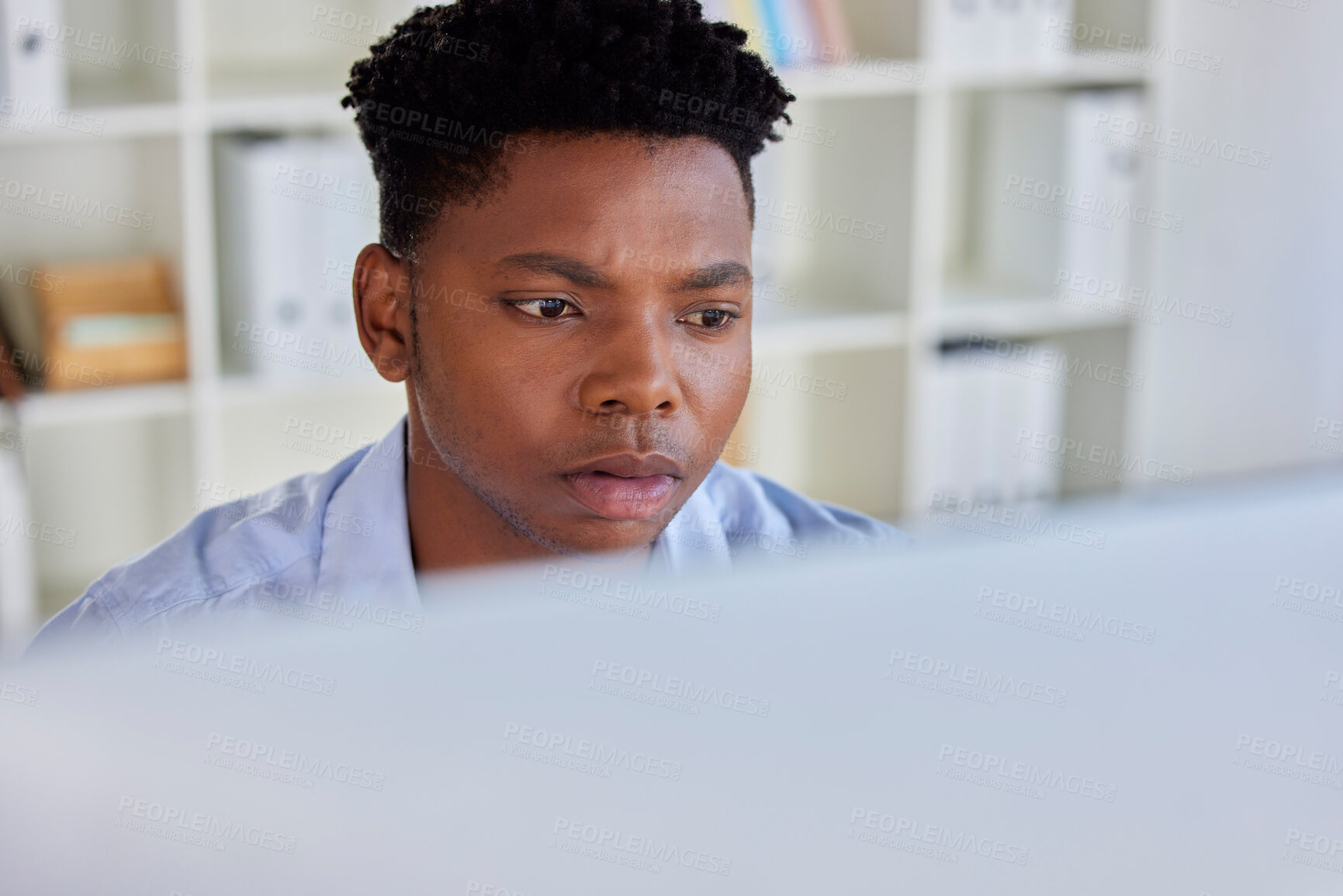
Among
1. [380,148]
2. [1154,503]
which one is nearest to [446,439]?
[380,148]

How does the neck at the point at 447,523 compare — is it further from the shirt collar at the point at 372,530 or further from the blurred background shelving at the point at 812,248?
the blurred background shelving at the point at 812,248

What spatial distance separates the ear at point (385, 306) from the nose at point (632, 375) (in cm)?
13

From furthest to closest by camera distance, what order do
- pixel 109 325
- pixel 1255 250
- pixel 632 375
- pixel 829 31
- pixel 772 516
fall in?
pixel 1255 250 → pixel 829 31 → pixel 109 325 → pixel 772 516 → pixel 632 375

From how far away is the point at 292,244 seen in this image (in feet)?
5.82

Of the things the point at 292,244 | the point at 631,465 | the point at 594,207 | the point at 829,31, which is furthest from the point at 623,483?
the point at 829,31

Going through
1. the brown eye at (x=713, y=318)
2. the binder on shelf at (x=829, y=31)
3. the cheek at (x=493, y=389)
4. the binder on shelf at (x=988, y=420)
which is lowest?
the binder on shelf at (x=988, y=420)

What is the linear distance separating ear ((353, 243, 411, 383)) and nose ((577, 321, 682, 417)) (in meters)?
0.13

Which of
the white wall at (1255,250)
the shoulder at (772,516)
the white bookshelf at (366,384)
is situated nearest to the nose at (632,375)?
the shoulder at (772,516)

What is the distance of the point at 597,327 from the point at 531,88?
12 cm

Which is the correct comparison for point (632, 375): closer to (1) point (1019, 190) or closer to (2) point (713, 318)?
(2) point (713, 318)

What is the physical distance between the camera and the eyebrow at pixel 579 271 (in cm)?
64

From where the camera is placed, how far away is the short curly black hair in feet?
2.14

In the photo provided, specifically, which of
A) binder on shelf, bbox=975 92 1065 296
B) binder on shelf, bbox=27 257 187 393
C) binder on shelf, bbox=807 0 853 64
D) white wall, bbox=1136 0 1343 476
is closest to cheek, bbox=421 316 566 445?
binder on shelf, bbox=27 257 187 393

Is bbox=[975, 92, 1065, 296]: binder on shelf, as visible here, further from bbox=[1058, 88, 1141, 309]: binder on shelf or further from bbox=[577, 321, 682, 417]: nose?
bbox=[577, 321, 682, 417]: nose
